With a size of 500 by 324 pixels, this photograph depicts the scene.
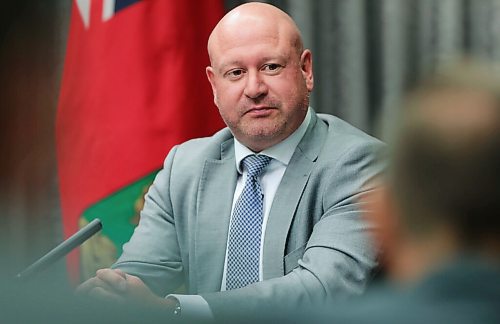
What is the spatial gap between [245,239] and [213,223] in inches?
3.1

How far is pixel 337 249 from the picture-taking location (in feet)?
4.59

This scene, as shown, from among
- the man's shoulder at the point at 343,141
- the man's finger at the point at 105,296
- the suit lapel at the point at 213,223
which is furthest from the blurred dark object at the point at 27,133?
the man's finger at the point at 105,296

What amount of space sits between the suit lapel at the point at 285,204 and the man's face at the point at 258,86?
59 mm

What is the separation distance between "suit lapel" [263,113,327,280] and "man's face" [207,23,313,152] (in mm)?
59

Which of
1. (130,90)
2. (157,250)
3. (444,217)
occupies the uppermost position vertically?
(444,217)

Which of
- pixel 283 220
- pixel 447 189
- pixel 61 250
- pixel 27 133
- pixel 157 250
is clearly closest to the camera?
pixel 447 189

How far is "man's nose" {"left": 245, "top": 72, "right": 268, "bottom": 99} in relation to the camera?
1.54 meters

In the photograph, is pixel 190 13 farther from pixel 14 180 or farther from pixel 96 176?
pixel 14 180

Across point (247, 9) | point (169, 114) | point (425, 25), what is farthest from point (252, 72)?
point (425, 25)

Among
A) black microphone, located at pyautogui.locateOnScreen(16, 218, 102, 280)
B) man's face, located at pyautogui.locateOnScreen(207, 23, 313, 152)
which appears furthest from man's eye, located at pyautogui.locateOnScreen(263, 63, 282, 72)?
black microphone, located at pyautogui.locateOnScreen(16, 218, 102, 280)

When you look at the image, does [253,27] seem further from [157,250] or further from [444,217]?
[444,217]

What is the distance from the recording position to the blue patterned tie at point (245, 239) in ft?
5.00

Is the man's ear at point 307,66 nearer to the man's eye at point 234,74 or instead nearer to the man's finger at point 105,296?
the man's eye at point 234,74

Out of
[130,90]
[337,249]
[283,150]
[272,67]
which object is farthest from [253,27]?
[130,90]
